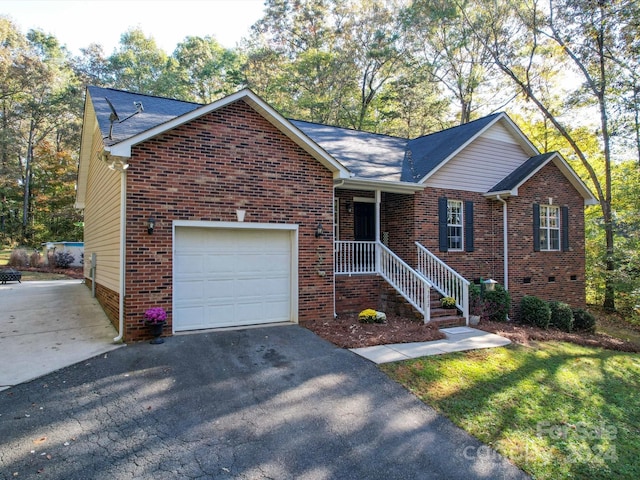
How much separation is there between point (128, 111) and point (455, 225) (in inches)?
380

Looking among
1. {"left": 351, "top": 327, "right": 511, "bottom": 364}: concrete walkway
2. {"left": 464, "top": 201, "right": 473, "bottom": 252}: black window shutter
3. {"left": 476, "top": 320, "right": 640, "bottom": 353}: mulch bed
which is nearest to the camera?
{"left": 351, "top": 327, "right": 511, "bottom": 364}: concrete walkway

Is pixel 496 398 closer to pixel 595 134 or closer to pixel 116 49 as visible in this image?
pixel 595 134

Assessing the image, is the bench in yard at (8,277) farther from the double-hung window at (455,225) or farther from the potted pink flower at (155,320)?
the double-hung window at (455,225)

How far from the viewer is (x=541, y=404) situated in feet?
17.1

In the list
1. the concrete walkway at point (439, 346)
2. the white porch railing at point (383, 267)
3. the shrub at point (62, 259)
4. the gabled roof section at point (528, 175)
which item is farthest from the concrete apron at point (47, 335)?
the shrub at point (62, 259)

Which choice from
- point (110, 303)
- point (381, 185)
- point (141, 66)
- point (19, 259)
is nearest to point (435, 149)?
point (381, 185)

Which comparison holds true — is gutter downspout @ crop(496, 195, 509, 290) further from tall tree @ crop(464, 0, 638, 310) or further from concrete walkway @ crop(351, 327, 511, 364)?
tall tree @ crop(464, 0, 638, 310)

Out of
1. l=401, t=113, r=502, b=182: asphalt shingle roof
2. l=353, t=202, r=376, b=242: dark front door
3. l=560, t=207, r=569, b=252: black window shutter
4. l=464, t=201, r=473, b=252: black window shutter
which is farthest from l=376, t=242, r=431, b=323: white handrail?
l=560, t=207, r=569, b=252: black window shutter

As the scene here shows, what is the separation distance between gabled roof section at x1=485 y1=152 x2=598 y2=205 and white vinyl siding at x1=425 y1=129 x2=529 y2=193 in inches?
8.9

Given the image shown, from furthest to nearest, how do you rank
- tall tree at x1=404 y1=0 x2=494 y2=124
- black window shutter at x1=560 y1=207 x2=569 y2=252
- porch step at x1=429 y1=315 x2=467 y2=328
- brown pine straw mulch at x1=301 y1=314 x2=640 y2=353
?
tall tree at x1=404 y1=0 x2=494 y2=124 → black window shutter at x1=560 y1=207 x2=569 y2=252 → porch step at x1=429 y1=315 x2=467 y2=328 → brown pine straw mulch at x1=301 y1=314 x2=640 y2=353

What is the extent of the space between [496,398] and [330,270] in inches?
179

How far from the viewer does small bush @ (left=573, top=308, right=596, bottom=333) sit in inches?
460

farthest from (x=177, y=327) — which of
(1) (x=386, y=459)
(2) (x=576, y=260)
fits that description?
(2) (x=576, y=260)

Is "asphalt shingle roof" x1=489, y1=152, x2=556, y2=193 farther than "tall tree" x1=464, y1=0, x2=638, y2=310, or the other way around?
"tall tree" x1=464, y1=0, x2=638, y2=310
